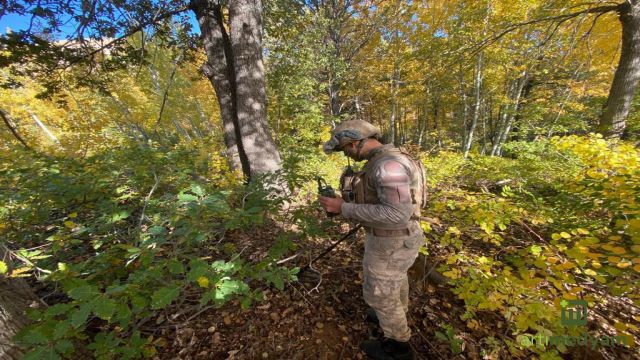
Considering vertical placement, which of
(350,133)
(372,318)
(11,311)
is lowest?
(372,318)

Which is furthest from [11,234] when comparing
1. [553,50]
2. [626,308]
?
[553,50]

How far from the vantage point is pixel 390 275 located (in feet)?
7.17

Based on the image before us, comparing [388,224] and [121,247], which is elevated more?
[121,247]

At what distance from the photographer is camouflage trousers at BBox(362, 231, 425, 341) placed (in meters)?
2.13

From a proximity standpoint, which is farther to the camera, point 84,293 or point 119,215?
point 119,215

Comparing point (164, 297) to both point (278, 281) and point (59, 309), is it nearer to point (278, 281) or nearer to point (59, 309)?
point (59, 309)

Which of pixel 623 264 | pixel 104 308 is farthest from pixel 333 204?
pixel 623 264

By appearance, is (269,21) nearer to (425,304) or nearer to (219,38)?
(219,38)

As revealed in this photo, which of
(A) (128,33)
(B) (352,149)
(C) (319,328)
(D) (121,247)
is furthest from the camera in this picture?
(A) (128,33)

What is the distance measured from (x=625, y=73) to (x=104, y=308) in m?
7.88

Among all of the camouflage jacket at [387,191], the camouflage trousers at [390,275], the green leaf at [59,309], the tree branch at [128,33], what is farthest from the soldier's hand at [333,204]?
the tree branch at [128,33]

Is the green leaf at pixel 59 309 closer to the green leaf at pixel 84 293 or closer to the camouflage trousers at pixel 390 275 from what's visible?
the green leaf at pixel 84 293

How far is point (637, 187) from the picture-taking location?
2.21 meters

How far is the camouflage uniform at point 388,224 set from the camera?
184cm
